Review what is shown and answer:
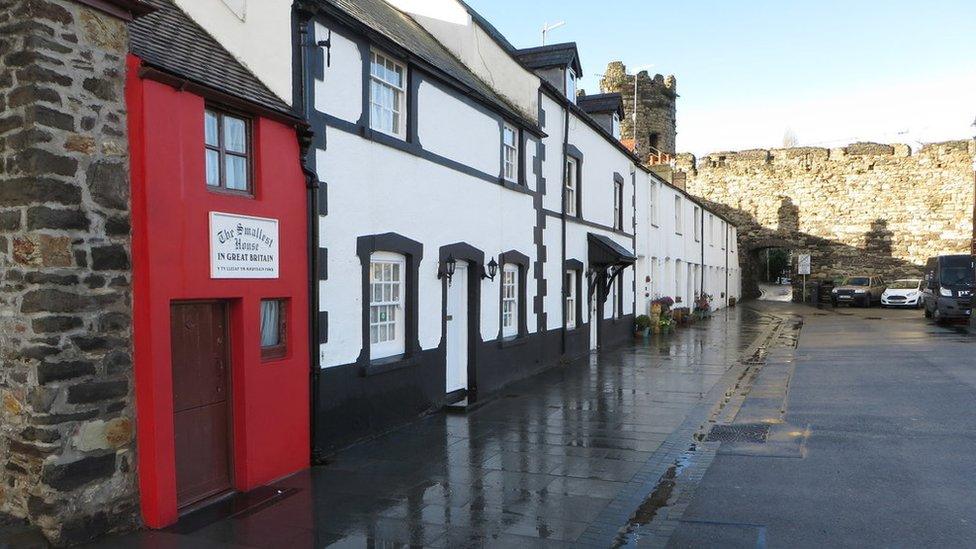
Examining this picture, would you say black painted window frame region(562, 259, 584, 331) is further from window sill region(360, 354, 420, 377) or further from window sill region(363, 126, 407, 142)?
window sill region(363, 126, 407, 142)

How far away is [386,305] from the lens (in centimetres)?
975

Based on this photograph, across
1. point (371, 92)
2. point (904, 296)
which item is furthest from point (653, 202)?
point (904, 296)

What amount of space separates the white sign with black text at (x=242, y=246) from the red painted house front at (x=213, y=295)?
1 cm

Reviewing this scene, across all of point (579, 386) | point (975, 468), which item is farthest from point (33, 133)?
point (579, 386)

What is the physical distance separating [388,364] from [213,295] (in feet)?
10.6

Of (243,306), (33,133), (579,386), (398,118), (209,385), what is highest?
(398,118)

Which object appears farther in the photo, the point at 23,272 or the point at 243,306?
the point at 243,306

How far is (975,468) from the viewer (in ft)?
25.2

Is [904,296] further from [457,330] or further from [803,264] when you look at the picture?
[457,330]

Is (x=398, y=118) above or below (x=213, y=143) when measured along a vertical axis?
above

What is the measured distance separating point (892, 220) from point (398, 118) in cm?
3825

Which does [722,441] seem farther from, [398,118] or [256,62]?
[256,62]

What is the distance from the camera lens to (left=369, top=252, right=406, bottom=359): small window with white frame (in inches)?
372

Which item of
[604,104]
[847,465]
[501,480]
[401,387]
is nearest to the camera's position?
[501,480]
